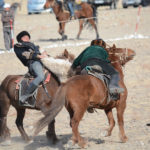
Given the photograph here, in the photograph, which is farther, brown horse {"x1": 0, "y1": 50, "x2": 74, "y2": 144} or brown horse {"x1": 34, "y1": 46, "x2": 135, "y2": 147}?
brown horse {"x1": 0, "y1": 50, "x2": 74, "y2": 144}

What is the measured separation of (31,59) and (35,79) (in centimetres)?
44

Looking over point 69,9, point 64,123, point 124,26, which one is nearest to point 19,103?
point 64,123

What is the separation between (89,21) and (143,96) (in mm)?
10602

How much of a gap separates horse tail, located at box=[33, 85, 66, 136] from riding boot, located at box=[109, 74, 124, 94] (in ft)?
3.09

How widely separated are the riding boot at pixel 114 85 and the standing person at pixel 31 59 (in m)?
1.35

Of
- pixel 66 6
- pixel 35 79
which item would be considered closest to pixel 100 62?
pixel 35 79

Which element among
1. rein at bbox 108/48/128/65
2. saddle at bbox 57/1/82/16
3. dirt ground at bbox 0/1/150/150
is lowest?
→ dirt ground at bbox 0/1/150/150

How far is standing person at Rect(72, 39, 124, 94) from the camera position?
9.07 metres

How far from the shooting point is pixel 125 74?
1681 cm

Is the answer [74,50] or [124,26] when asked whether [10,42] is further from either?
Result: [124,26]

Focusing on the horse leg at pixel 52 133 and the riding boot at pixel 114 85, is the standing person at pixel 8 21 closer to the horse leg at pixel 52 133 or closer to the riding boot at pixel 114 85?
the horse leg at pixel 52 133

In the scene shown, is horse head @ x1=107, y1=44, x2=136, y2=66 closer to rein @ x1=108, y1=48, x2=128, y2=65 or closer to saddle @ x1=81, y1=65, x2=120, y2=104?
rein @ x1=108, y1=48, x2=128, y2=65

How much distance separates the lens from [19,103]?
9.64 meters

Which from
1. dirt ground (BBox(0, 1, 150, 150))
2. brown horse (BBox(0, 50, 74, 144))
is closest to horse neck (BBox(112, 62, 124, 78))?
brown horse (BBox(0, 50, 74, 144))
